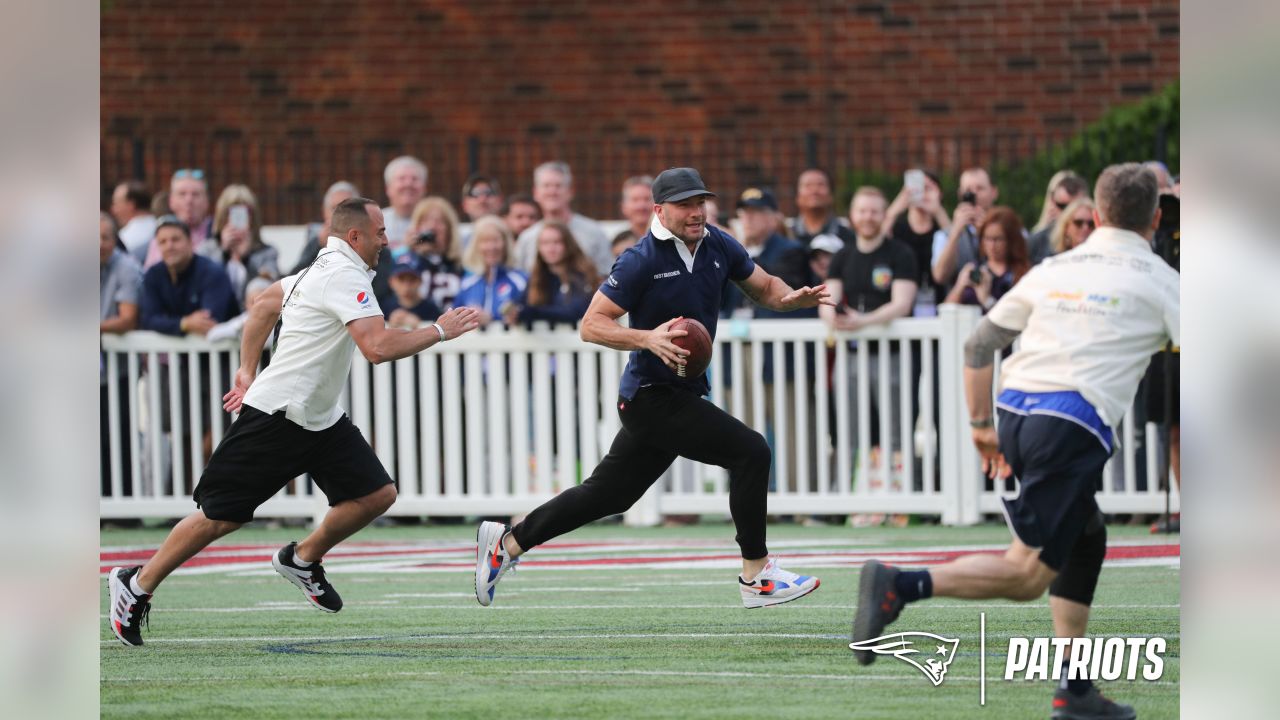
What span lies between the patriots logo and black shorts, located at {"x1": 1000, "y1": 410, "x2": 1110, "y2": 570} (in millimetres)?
680

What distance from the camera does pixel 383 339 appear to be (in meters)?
7.85

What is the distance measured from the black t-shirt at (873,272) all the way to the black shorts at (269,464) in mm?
5793

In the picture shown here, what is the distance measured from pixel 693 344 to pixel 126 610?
2670 millimetres

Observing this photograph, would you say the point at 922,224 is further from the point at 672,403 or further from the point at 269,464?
the point at 269,464

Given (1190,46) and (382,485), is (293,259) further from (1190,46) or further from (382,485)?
(1190,46)

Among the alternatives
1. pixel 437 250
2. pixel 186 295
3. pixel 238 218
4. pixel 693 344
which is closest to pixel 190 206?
pixel 238 218

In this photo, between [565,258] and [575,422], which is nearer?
[565,258]

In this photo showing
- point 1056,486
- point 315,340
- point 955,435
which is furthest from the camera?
point 955,435

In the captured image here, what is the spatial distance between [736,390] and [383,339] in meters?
5.89

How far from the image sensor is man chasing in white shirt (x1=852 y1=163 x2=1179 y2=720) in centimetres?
600

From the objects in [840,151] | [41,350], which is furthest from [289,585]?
[840,151]

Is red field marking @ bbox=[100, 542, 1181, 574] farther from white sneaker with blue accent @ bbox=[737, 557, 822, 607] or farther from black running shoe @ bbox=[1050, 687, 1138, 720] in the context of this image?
black running shoe @ bbox=[1050, 687, 1138, 720]

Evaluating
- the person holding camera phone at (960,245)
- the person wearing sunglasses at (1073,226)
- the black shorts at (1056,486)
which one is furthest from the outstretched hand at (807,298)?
the person holding camera phone at (960,245)

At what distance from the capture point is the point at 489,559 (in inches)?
337
